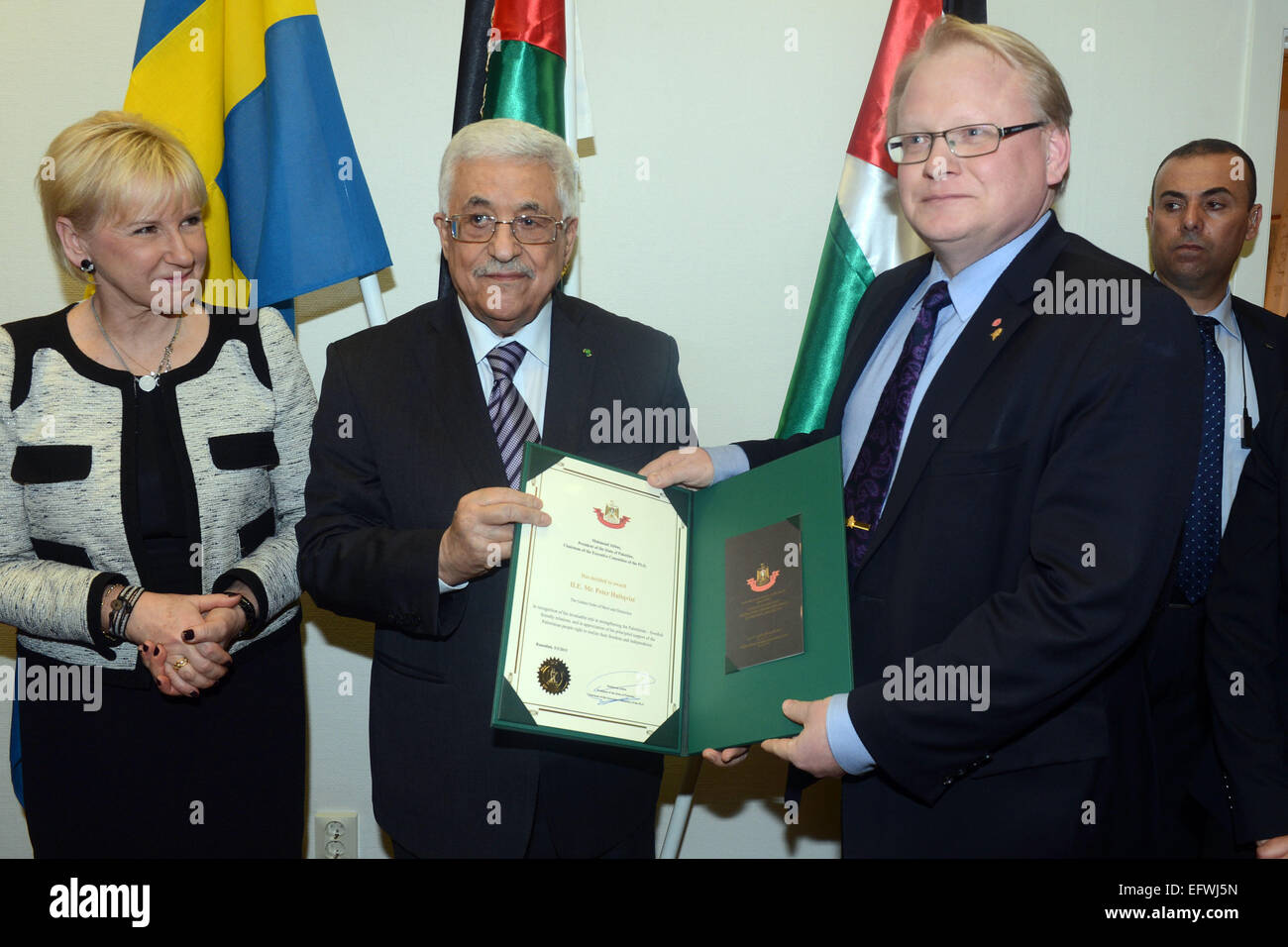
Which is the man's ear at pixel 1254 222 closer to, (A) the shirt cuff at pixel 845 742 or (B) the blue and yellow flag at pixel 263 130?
(A) the shirt cuff at pixel 845 742

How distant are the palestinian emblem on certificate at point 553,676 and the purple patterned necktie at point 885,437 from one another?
1.90ft

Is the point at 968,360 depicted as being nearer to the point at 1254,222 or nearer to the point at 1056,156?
the point at 1056,156

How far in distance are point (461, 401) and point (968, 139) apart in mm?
1132

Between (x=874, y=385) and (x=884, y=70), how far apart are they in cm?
137

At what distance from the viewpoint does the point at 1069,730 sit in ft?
5.47


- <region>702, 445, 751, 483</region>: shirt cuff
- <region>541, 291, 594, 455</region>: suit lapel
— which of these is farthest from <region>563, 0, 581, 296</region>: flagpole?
<region>702, 445, 751, 483</region>: shirt cuff

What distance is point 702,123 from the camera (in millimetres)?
3232

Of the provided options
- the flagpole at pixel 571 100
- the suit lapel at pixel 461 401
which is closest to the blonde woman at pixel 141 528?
the suit lapel at pixel 461 401

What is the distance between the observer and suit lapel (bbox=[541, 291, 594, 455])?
7.02 feet

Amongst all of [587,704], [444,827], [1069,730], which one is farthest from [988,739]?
[444,827]

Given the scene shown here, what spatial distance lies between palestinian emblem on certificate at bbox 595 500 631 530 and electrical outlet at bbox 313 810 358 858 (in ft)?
6.65

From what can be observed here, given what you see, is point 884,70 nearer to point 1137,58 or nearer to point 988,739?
point 1137,58
